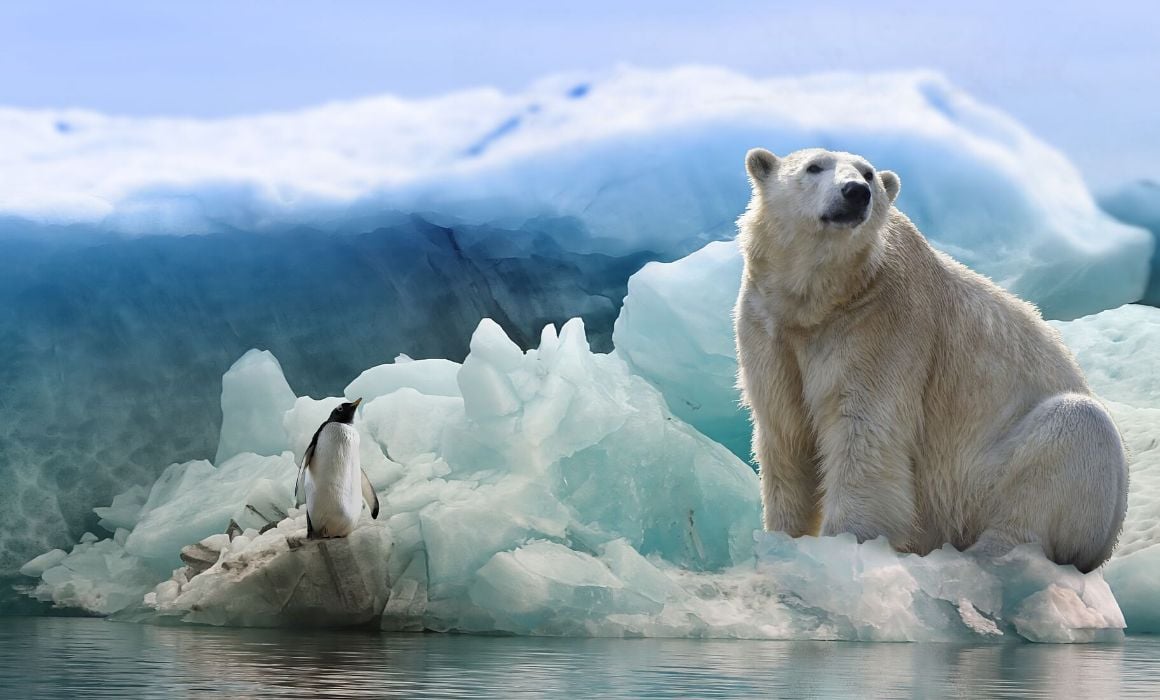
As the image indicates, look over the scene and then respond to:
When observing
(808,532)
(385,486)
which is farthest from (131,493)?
(808,532)

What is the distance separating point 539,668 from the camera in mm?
4574

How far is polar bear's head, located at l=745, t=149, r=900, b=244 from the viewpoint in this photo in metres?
6.18

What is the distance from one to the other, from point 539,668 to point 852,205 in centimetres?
265

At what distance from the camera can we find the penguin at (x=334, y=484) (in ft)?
23.4

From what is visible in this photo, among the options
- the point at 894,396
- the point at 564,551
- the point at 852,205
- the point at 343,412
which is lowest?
the point at 564,551

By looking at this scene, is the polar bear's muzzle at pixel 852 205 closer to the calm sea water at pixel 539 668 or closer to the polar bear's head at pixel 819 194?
the polar bear's head at pixel 819 194

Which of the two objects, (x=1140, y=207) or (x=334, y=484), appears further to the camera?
(x=1140, y=207)

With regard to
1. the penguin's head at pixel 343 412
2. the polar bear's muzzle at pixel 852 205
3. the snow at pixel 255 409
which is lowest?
the penguin's head at pixel 343 412

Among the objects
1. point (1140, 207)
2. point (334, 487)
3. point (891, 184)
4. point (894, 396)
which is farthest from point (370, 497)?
point (1140, 207)

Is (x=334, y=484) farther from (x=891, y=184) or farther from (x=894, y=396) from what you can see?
(x=891, y=184)

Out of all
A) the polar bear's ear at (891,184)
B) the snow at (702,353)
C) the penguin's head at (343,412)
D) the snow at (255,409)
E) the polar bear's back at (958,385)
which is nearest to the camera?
the polar bear's back at (958,385)

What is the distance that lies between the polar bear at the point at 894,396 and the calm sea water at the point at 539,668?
66 centimetres

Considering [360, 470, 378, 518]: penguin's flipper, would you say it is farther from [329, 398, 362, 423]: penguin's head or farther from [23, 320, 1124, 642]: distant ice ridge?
[329, 398, 362, 423]: penguin's head

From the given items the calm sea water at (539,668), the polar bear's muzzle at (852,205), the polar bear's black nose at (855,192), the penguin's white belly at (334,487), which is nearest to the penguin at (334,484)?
the penguin's white belly at (334,487)
